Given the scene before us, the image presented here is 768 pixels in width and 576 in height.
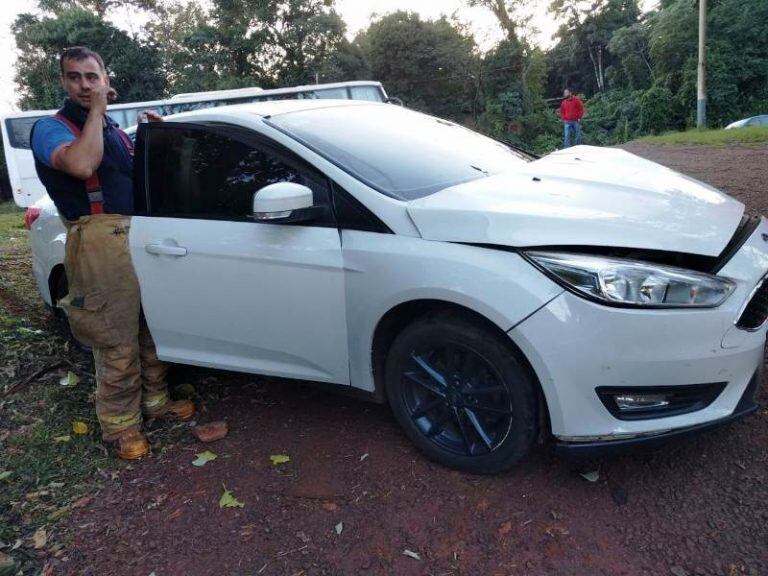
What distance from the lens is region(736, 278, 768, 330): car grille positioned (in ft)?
7.79

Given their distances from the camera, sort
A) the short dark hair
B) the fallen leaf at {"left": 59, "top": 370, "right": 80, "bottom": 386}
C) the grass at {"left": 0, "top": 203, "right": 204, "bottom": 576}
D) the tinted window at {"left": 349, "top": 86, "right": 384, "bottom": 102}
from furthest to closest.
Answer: the tinted window at {"left": 349, "top": 86, "right": 384, "bottom": 102}
the fallen leaf at {"left": 59, "top": 370, "right": 80, "bottom": 386}
the short dark hair
the grass at {"left": 0, "top": 203, "right": 204, "bottom": 576}

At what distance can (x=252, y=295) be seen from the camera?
306 cm

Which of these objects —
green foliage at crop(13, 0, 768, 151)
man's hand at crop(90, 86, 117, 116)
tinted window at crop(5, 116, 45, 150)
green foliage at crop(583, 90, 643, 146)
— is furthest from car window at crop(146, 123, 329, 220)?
green foliage at crop(583, 90, 643, 146)

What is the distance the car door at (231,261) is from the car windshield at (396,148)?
189mm

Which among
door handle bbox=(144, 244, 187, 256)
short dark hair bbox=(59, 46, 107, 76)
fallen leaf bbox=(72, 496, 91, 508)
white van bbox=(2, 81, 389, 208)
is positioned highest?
white van bbox=(2, 81, 389, 208)

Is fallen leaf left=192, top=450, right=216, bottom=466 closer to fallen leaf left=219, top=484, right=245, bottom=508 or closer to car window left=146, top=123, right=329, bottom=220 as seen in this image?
fallen leaf left=219, top=484, right=245, bottom=508

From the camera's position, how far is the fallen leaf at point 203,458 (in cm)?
315

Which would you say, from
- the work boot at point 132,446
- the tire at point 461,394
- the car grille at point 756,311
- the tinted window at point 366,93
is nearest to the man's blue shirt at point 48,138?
the work boot at point 132,446

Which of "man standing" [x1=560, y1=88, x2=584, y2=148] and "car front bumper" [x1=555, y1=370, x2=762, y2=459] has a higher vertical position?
"man standing" [x1=560, y1=88, x2=584, y2=148]

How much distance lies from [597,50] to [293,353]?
4472 cm

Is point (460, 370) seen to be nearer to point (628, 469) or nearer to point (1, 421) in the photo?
point (628, 469)

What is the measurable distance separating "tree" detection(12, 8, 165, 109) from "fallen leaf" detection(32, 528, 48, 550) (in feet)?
92.4

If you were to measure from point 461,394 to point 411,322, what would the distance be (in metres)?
0.36

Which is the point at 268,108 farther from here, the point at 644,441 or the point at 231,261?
the point at 644,441
